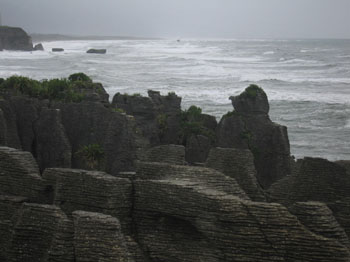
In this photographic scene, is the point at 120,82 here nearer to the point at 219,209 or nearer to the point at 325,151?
the point at 325,151

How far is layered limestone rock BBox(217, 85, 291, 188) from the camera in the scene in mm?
20152

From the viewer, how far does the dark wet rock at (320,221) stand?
991 centimetres

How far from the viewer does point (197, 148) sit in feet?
69.1

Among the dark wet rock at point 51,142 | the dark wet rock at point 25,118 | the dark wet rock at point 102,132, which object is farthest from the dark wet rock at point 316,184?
the dark wet rock at point 25,118

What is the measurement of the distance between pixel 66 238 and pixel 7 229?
5.91 ft

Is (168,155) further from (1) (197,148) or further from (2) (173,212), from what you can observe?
(1) (197,148)

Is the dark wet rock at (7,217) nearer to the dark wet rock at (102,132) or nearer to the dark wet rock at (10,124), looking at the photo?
the dark wet rock at (102,132)

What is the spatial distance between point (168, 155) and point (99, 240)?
13.3ft

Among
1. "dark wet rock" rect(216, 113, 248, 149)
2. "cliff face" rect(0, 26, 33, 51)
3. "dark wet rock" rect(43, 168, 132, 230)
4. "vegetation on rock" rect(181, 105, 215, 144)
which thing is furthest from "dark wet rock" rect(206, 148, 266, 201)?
"cliff face" rect(0, 26, 33, 51)

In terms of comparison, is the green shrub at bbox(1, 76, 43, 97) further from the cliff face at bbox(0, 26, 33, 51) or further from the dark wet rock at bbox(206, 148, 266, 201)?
the cliff face at bbox(0, 26, 33, 51)

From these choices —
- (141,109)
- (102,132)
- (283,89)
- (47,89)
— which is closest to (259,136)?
(141,109)

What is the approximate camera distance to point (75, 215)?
10.1 meters

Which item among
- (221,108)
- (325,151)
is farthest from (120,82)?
(325,151)

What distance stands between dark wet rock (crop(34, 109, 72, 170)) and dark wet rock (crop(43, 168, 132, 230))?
6.15 metres
